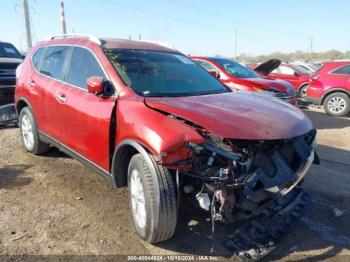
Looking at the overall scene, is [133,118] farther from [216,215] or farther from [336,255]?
[336,255]

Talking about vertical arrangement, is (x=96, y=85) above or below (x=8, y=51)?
above

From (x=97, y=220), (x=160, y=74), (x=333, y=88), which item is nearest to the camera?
(x=97, y=220)

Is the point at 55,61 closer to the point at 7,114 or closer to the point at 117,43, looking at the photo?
the point at 117,43

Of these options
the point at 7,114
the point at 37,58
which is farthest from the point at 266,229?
the point at 7,114

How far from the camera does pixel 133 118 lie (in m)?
3.35

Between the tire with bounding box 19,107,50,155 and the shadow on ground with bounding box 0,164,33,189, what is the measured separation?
15.9 inches

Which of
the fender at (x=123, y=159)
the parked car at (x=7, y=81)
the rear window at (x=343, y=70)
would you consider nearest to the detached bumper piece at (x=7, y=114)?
the parked car at (x=7, y=81)

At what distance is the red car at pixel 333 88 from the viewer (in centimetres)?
1104

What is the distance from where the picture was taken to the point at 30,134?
5703mm

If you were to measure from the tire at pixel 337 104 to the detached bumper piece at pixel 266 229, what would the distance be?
27.6ft

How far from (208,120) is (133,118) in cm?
72

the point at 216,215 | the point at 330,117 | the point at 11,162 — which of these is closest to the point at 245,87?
the point at 330,117

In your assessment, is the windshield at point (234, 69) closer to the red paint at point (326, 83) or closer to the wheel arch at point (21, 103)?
the red paint at point (326, 83)

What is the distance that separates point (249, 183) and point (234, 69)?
6491 mm
